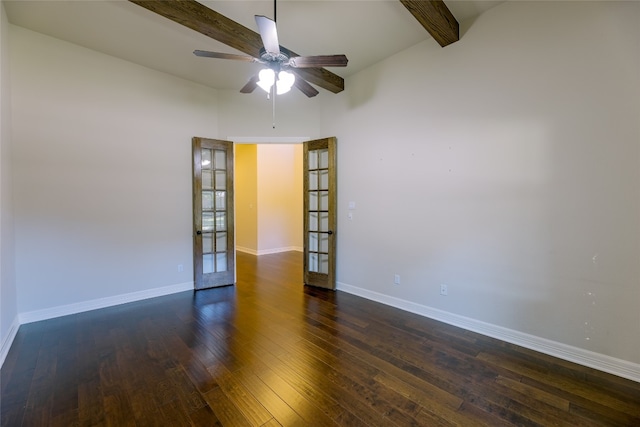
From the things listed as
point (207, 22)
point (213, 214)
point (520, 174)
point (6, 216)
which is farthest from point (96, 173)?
point (520, 174)

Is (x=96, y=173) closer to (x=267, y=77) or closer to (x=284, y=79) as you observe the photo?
(x=267, y=77)

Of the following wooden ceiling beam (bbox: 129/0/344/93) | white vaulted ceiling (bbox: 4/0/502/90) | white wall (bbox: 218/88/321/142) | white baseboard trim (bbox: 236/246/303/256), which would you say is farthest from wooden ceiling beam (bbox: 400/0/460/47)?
white baseboard trim (bbox: 236/246/303/256)

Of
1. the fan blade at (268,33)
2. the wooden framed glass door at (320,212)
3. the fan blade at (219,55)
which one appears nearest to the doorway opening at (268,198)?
the wooden framed glass door at (320,212)

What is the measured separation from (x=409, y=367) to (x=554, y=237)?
1.76m

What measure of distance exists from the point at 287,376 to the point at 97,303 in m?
2.92

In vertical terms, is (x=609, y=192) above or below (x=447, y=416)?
above

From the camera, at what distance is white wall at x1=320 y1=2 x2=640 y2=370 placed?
85.7 inches

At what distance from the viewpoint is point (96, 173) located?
3.46 meters

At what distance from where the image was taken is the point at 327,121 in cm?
451

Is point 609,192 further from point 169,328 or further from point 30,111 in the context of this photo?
point 30,111

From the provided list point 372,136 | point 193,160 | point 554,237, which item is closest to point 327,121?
point 372,136

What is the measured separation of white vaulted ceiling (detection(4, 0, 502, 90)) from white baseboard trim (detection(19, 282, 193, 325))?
10.4 ft

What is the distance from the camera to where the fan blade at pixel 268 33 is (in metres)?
1.90

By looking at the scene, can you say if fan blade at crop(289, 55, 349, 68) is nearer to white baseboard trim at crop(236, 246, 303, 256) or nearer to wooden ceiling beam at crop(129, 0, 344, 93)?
wooden ceiling beam at crop(129, 0, 344, 93)
